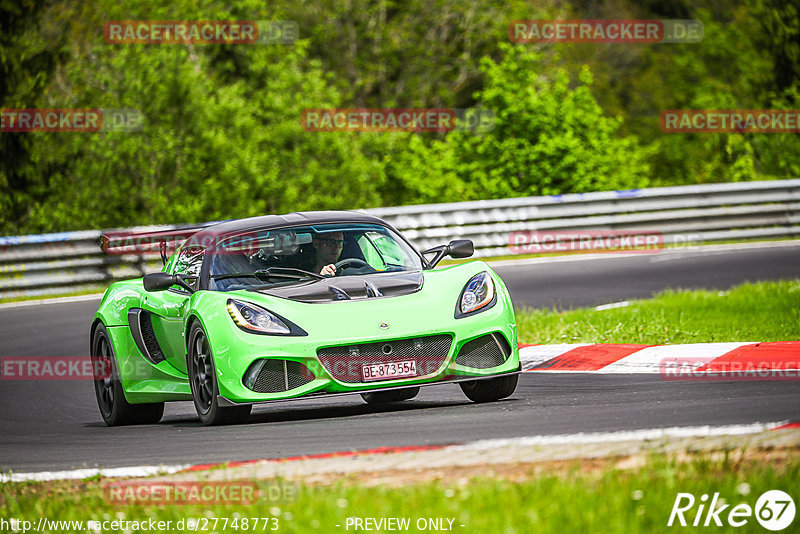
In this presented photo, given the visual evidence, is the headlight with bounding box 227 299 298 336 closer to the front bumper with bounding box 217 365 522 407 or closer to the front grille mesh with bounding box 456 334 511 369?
the front bumper with bounding box 217 365 522 407

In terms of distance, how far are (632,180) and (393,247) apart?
85.8 feet

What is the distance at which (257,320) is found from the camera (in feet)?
26.7

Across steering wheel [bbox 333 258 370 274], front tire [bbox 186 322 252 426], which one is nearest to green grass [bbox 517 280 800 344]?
steering wheel [bbox 333 258 370 274]

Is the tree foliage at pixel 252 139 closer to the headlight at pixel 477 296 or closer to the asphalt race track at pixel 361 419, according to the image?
the asphalt race track at pixel 361 419

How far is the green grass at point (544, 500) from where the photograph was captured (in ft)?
15.0

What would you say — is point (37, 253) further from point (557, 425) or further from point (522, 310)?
point (557, 425)


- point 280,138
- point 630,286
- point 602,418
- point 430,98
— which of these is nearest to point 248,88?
point 280,138

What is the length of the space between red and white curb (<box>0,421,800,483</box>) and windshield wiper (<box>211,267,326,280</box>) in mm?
2432

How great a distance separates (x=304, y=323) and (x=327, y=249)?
1213mm

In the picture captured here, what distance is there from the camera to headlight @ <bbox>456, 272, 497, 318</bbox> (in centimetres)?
841

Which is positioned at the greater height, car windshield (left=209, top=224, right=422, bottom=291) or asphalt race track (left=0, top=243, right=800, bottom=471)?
car windshield (left=209, top=224, right=422, bottom=291)

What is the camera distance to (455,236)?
21.9 metres

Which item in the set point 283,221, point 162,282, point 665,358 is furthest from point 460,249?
point 162,282

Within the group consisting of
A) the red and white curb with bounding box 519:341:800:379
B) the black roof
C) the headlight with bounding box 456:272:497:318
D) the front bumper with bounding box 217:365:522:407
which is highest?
the black roof
